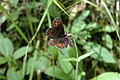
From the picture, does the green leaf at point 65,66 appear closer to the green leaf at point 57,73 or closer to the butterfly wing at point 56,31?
the green leaf at point 57,73

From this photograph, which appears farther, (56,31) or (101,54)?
(101,54)

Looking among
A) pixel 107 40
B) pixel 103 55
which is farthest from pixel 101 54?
pixel 107 40

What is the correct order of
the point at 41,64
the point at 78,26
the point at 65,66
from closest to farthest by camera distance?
1. the point at 65,66
2. the point at 41,64
3. the point at 78,26

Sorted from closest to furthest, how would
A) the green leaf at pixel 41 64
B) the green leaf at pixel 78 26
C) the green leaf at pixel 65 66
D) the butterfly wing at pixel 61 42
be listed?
the butterfly wing at pixel 61 42
the green leaf at pixel 65 66
the green leaf at pixel 41 64
the green leaf at pixel 78 26

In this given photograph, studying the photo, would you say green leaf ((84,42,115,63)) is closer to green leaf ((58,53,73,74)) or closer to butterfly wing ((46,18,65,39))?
green leaf ((58,53,73,74))

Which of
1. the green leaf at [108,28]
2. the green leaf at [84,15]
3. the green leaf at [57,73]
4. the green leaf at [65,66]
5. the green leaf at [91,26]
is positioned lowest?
the green leaf at [57,73]

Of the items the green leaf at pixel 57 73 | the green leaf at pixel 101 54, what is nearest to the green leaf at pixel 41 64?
the green leaf at pixel 57 73

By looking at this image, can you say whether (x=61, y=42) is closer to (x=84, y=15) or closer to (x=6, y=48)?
(x=6, y=48)
